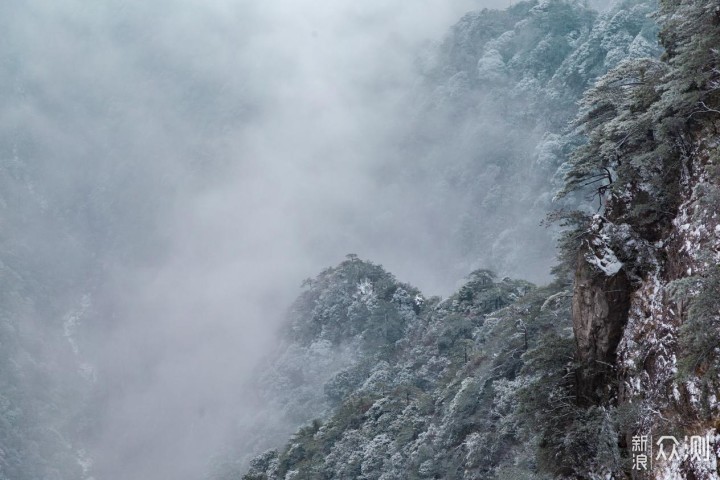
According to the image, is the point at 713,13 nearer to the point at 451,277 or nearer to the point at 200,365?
the point at 451,277

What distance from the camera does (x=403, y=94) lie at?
641 ft

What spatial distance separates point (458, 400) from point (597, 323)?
24.8 metres

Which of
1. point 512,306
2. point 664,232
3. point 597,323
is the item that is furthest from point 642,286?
point 512,306

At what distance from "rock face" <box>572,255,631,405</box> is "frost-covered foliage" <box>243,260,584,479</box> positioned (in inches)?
32.9

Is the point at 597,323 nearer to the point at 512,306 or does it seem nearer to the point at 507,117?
the point at 512,306

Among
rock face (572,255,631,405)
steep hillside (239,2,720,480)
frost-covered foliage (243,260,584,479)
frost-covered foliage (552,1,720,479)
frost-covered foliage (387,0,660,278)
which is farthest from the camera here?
frost-covered foliage (387,0,660,278)

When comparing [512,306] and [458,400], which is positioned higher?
[512,306]

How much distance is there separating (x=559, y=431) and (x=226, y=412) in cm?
10038

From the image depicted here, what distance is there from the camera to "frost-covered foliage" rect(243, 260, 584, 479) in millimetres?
23500

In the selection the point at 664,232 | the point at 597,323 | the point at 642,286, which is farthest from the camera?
the point at 597,323

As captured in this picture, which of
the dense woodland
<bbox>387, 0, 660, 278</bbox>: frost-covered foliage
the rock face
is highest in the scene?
<bbox>387, 0, 660, 278</bbox>: frost-covered foliage

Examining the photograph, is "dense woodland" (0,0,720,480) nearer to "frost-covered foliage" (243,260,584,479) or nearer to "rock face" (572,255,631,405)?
"rock face" (572,255,631,405)

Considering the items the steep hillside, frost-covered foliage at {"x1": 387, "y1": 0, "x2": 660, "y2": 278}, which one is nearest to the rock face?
the steep hillside

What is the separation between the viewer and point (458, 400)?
146ft
